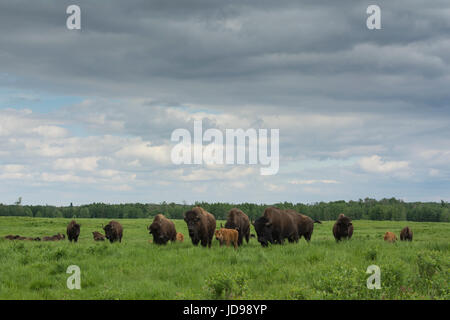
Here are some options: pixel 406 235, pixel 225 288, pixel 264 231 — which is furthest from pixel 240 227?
pixel 406 235

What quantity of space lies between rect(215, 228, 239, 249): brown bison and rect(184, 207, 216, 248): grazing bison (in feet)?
3.34

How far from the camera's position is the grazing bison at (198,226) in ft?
73.9

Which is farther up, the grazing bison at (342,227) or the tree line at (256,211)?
the grazing bison at (342,227)

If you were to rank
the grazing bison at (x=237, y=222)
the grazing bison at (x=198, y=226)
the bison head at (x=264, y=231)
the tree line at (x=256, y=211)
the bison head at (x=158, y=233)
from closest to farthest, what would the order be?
the grazing bison at (x=198, y=226) < the bison head at (x=264, y=231) < the bison head at (x=158, y=233) < the grazing bison at (x=237, y=222) < the tree line at (x=256, y=211)

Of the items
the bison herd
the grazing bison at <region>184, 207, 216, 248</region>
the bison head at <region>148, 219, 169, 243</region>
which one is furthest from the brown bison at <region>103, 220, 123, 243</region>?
the grazing bison at <region>184, 207, 216, 248</region>

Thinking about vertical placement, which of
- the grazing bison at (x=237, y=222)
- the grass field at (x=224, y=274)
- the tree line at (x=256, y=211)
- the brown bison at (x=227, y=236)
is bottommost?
the tree line at (x=256, y=211)

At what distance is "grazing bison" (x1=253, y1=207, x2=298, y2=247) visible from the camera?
930 inches

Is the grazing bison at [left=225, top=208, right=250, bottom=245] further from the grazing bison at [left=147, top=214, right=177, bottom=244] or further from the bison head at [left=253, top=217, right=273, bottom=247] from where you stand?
the grazing bison at [left=147, top=214, right=177, bottom=244]

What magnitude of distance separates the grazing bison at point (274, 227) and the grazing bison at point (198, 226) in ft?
9.08

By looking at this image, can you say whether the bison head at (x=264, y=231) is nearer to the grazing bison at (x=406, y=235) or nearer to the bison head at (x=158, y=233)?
the bison head at (x=158, y=233)

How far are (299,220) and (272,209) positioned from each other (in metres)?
4.36

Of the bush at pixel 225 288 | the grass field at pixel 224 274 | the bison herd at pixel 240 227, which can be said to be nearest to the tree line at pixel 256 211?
the bison herd at pixel 240 227
